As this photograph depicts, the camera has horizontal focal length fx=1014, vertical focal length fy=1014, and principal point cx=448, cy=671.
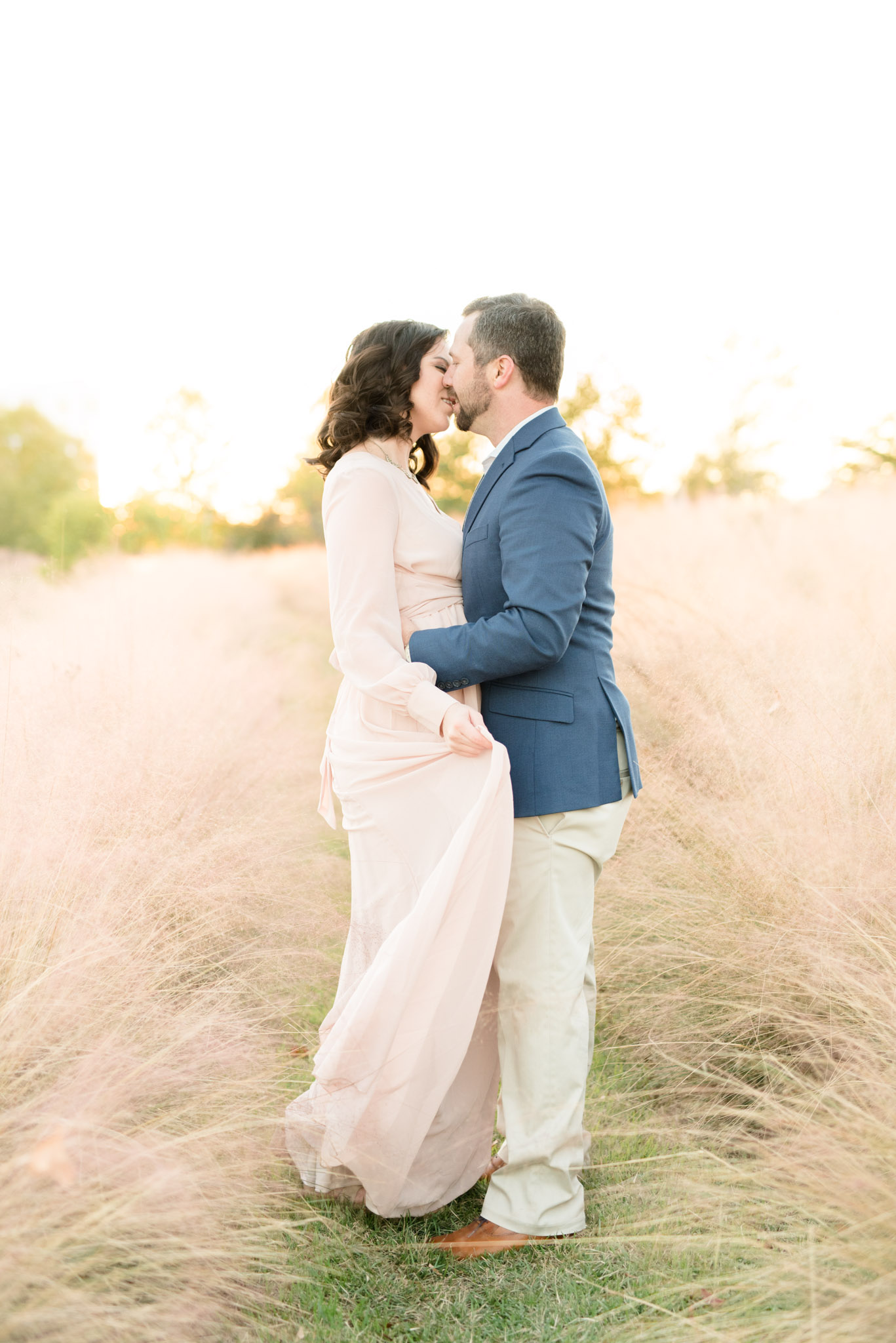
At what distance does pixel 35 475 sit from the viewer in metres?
21.2

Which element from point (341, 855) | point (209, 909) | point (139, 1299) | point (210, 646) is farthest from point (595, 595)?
point (210, 646)

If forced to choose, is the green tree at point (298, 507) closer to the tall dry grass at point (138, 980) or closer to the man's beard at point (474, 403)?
the tall dry grass at point (138, 980)

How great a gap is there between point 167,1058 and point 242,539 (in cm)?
4220

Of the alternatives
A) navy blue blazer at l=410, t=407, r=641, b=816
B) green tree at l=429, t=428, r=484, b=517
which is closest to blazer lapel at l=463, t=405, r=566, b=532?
navy blue blazer at l=410, t=407, r=641, b=816

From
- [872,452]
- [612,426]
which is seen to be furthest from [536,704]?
[612,426]

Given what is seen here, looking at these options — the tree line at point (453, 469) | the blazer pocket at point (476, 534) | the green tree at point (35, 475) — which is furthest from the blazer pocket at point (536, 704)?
the green tree at point (35, 475)

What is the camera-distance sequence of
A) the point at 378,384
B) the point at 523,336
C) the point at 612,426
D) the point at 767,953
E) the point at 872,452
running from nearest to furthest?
1. the point at 523,336
2. the point at 378,384
3. the point at 767,953
4. the point at 872,452
5. the point at 612,426

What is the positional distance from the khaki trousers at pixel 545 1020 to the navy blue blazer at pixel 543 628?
130 mm

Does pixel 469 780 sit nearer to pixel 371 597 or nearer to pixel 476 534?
pixel 371 597

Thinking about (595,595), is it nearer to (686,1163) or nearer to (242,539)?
(686,1163)

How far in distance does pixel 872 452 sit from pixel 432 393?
12529 mm

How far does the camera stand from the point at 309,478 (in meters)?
40.0

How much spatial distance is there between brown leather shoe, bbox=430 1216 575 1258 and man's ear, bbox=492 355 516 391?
7.48ft

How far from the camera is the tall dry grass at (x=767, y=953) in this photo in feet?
6.91
